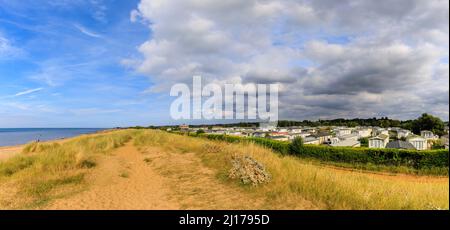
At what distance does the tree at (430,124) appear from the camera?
241 ft

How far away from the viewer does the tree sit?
73475 millimetres

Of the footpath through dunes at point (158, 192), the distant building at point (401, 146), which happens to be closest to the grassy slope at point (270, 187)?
the footpath through dunes at point (158, 192)

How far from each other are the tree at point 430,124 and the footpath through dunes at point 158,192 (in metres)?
82.7

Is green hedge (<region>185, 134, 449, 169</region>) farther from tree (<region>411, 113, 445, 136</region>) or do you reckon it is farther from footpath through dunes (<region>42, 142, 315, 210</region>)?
tree (<region>411, 113, 445, 136</region>)

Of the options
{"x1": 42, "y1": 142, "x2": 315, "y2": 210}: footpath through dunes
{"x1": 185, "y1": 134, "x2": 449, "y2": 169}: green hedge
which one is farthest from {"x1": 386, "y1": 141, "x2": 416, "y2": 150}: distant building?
{"x1": 42, "y1": 142, "x2": 315, "y2": 210}: footpath through dunes

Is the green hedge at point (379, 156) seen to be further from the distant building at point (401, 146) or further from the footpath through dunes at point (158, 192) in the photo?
the footpath through dunes at point (158, 192)

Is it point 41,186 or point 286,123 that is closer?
point 41,186

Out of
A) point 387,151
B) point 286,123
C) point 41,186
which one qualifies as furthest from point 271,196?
point 286,123

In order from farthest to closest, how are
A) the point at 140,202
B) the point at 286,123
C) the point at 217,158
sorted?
1. the point at 286,123
2. the point at 217,158
3. the point at 140,202

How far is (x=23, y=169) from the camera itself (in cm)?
1136
